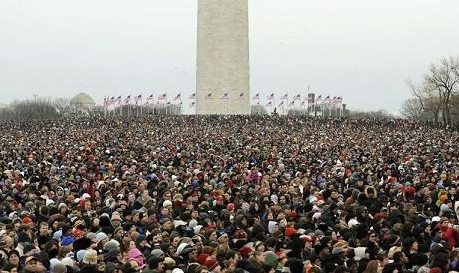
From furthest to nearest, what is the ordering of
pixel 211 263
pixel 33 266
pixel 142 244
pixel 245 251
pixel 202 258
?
1. pixel 142 244
2. pixel 245 251
3. pixel 202 258
4. pixel 211 263
5. pixel 33 266

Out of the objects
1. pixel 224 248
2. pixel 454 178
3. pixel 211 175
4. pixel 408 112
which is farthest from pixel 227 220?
pixel 408 112

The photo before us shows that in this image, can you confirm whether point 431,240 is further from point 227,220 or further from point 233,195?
point 233,195

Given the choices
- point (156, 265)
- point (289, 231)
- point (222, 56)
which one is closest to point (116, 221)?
point (289, 231)

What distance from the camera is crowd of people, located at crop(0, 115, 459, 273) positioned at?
9.30 m

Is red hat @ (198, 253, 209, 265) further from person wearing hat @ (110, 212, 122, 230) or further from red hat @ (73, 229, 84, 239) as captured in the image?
person wearing hat @ (110, 212, 122, 230)

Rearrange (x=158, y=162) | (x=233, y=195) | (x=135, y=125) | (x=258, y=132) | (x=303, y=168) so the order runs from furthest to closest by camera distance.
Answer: (x=135, y=125) < (x=258, y=132) < (x=158, y=162) < (x=303, y=168) < (x=233, y=195)

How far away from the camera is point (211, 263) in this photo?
910 cm

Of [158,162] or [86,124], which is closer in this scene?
[158,162]

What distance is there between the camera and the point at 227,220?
1279 centimetres

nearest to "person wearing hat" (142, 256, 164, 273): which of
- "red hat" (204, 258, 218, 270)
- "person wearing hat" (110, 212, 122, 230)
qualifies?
"red hat" (204, 258, 218, 270)

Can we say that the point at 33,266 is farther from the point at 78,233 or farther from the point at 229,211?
the point at 229,211

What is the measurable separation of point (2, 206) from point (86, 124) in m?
38.9

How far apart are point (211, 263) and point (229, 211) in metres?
4.77

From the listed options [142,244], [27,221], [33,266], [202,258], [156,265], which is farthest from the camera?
[27,221]
